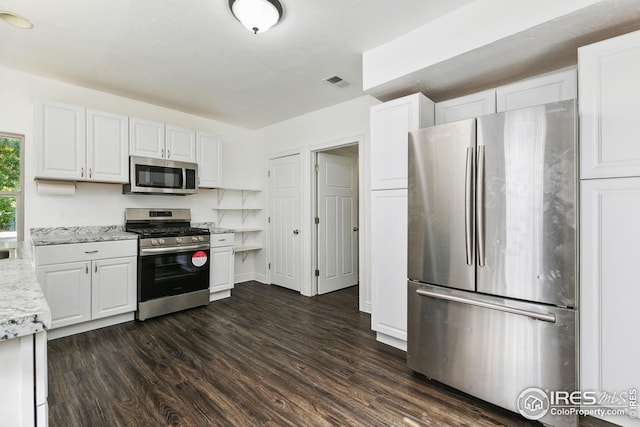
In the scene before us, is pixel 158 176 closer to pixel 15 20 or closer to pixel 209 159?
pixel 209 159

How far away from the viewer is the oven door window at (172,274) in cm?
324

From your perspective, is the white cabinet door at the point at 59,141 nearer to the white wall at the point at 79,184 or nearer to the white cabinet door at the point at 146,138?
the white wall at the point at 79,184

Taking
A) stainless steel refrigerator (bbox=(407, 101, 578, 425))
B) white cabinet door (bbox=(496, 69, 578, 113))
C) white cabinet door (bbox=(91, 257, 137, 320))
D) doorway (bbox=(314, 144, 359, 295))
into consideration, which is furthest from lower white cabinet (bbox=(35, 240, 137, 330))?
white cabinet door (bbox=(496, 69, 578, 113))

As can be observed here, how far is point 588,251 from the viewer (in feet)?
5.67

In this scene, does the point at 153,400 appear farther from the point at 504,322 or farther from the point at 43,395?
the point at 504,322

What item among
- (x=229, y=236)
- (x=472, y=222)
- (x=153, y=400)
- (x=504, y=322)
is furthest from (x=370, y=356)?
(x=229, y=236)

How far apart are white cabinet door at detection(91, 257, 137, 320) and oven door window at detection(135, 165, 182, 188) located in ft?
3.03

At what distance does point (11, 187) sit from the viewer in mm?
3021

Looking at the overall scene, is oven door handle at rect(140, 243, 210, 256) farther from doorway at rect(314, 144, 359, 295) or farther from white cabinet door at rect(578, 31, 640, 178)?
white cabinet door at rect(578, 31, 640, 178)

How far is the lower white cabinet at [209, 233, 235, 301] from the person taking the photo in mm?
3887

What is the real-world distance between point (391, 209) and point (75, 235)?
3.41 m

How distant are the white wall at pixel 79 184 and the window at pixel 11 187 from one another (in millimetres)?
65

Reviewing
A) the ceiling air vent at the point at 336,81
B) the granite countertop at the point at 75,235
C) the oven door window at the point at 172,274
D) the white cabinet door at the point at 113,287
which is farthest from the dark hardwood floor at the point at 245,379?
the ceiling air vent at the point at 336,81

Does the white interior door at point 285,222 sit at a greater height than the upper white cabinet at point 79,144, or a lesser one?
lesser
